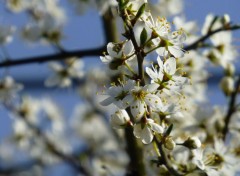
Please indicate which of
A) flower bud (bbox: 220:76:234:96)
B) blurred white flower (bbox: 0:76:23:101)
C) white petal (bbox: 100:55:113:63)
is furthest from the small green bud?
blurred white flower (bbox: 0:76:23:101)

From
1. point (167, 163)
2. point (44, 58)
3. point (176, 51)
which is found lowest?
point (167, 163)

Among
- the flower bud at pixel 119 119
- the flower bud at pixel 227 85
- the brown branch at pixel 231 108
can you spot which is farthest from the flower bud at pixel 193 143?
the flower bud at pixel 227 85

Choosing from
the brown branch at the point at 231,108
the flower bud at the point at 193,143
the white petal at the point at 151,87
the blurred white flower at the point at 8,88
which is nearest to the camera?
the white petal at the point at 151,87

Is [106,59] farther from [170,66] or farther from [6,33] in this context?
[6,33]

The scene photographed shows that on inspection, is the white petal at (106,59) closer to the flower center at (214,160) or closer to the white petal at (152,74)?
the white petal at (152,74)

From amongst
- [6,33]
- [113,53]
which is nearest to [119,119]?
[113,53]

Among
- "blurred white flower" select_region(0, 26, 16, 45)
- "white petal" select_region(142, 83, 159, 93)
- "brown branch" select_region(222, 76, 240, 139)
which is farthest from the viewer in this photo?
"blurred white flower" select_region(0, 26, 16, 45)

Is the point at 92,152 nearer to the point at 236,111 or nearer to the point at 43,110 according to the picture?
the point at 43,110

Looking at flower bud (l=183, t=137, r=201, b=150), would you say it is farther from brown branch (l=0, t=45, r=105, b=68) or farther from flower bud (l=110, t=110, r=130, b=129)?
brown branch (l=0, t=45, r=105, b=68)
